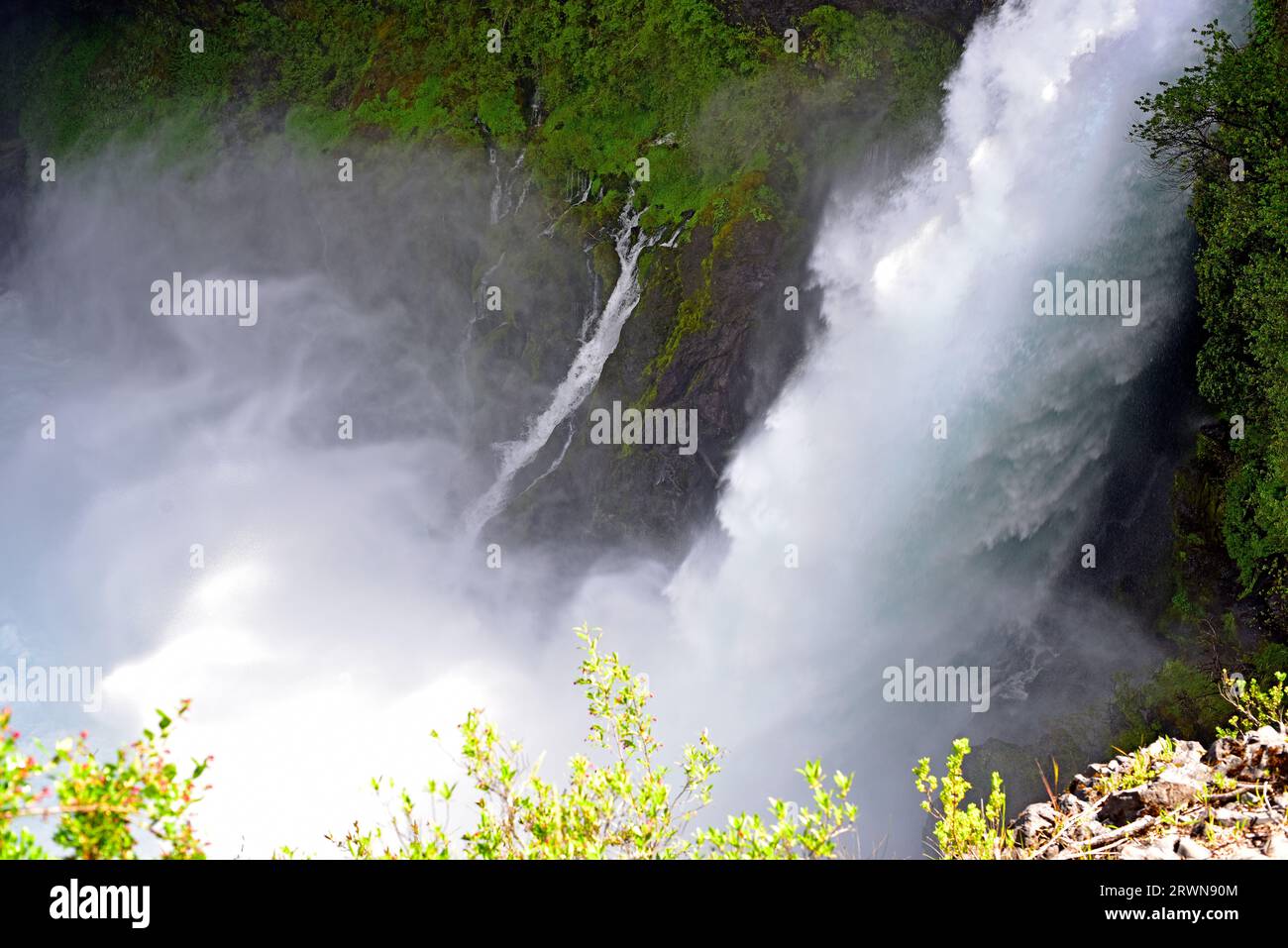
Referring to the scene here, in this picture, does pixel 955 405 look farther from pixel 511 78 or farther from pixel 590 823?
pixel 511 78

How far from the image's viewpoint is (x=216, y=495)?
782 inches

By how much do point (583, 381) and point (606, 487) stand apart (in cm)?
213

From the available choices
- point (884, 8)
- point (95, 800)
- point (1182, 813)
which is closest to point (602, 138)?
point (884, 8)

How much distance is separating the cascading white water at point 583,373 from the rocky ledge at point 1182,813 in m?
11.7

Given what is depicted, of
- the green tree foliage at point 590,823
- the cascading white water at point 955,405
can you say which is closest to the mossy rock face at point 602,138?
the cascading white water at point 955,405

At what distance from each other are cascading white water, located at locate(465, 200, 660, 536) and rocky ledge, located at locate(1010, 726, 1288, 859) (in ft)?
38.5

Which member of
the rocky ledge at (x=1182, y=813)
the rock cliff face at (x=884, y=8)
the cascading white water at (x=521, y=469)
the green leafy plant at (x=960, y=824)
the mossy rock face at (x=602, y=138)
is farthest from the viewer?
the mossy rock face at (x=602, y=138)

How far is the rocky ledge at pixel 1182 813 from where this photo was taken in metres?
6.32

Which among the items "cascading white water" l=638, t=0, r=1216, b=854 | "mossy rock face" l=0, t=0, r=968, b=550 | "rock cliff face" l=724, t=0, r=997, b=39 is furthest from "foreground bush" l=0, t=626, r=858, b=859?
"rock cliff face" l=724, t=0, r=997, b=39

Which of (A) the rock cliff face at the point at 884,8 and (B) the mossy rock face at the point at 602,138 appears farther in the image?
(B) the mossy rock face at the point at 602,138

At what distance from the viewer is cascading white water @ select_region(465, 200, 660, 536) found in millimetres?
18266

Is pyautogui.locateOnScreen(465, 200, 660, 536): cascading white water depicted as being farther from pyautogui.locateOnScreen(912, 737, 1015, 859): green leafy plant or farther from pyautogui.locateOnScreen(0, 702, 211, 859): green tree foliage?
pyautogui.locateOnScreen(0, 702, 211, 859): green tree foliage

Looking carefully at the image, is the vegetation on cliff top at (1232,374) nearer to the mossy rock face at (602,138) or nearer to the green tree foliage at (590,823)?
the mossy rock face at (602,138)
